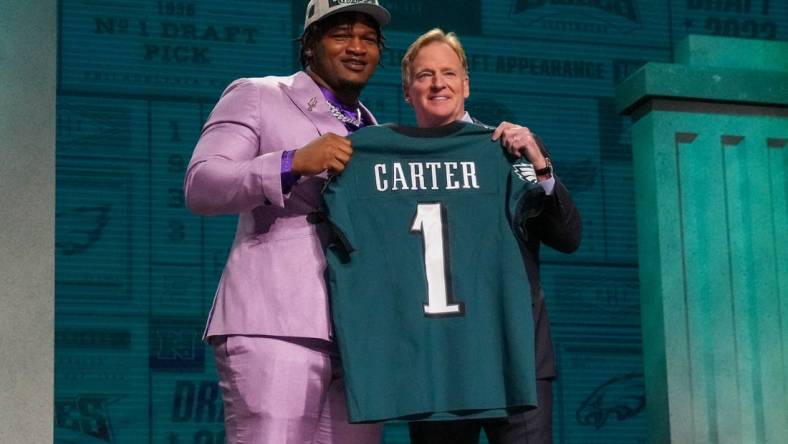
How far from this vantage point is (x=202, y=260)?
4.03m

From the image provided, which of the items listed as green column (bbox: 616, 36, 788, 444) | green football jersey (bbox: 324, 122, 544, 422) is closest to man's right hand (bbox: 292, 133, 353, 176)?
green football jersey (bbox: 324, 122, 544, 422)

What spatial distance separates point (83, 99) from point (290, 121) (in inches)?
80.9

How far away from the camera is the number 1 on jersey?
2.17 meters

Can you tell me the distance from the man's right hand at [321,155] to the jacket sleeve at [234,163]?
0.04 m

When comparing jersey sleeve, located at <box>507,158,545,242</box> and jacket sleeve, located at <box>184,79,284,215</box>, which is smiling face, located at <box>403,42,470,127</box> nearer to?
jersey sleeve, located at <box>507,158,545,242</box>

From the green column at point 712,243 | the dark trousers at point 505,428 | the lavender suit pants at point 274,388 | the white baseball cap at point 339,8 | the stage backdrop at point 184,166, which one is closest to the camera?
the lavender suit pants at point 274,388

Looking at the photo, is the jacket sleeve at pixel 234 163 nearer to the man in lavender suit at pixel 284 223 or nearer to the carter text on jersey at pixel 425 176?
the man in lavender suit at pixel 284 223

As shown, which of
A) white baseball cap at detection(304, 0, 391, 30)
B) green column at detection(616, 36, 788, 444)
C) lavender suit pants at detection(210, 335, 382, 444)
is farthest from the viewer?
green column at detection(616, 36, 788, 444)

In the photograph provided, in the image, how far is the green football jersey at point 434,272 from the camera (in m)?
2.13

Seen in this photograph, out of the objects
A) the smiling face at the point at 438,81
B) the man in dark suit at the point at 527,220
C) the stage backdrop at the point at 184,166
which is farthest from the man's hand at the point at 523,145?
the stage backdrop at the point at 184,166

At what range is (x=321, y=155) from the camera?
199 centimetres

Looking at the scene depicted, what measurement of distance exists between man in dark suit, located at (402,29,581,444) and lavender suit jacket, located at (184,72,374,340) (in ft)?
0.69

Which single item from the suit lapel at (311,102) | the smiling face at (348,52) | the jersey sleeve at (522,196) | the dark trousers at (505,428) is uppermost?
the smiling face at (348,52)

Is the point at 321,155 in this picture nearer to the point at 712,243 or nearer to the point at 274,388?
the point at 274,388
